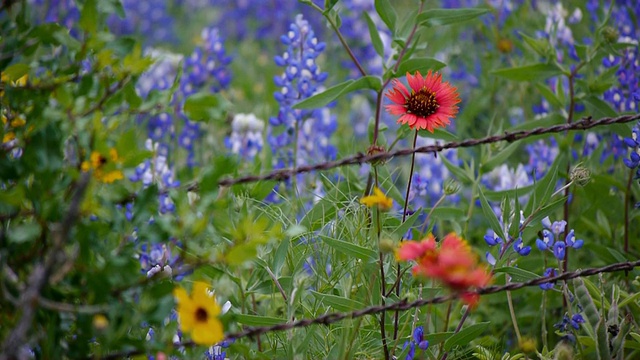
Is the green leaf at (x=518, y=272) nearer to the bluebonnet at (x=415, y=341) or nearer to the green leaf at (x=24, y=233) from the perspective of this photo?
the bluebonnet at (x=415, y=341)

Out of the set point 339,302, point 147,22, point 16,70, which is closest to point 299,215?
point 339,302

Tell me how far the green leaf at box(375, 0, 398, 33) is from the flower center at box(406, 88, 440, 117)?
29 cm

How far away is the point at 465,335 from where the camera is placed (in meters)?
1.52

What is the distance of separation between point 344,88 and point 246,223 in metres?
0.77

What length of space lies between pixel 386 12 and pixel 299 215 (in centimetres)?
76

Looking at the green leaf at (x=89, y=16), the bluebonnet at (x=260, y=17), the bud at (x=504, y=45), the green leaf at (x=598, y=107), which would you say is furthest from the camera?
the bluebonnet at (x=260, y=17)

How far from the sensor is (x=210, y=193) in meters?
1.09

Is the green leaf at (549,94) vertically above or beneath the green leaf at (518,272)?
above

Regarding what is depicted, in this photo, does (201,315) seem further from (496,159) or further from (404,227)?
(496,159)

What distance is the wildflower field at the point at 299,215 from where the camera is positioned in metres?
1.06

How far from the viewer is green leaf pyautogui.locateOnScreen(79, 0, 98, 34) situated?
112 centimetres

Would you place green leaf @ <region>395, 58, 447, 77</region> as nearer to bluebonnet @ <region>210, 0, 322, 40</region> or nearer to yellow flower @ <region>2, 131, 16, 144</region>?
yellow flower @ <region>2, 131, 16, 144</region>

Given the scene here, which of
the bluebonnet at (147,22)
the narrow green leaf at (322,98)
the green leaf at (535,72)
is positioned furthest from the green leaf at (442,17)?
the bluebonnet at (147,22)

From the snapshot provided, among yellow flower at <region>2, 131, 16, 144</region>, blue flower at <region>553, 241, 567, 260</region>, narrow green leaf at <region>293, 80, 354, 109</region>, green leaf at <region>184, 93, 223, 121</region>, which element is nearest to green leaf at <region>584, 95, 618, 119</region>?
blue flower at <region>553, 241, 567, 260</region>
